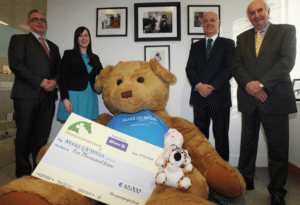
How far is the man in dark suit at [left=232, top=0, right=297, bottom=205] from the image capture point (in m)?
1.36

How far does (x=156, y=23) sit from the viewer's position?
2.24m

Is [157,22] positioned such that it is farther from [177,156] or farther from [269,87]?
[177,156]

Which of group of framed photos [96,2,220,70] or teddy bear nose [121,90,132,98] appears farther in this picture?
group of framed photos [96,2,220,70]

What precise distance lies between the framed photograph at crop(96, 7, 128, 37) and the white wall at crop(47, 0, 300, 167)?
0.18ft

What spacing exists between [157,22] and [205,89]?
1174 millimetres

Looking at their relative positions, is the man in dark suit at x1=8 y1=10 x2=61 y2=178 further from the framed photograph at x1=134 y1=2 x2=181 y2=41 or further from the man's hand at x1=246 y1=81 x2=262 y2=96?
the man's hand at x1=246 y1=81 x2=262 y2=96

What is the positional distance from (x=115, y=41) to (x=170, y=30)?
2.34ft

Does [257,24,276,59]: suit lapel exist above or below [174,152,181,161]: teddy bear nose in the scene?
above

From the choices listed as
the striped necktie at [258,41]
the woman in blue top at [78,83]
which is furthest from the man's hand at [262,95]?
the woman in blue top at [78,83]

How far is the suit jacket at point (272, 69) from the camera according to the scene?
4.43 ft

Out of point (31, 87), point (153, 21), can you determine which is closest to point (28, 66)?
point (31, 87)

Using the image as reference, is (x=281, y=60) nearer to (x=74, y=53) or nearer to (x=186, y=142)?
(x=186, y=142)

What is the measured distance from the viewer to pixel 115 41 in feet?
7.50

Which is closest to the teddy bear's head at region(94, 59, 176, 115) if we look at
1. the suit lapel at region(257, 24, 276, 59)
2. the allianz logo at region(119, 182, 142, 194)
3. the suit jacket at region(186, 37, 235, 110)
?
the suit jacket at region(186, 37, 235, 110)
